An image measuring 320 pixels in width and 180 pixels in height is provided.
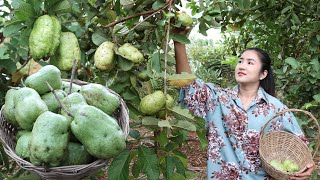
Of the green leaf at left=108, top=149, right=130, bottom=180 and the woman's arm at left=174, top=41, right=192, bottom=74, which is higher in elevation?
the woman's arm at left=174, top=41, right=192, bottom=74

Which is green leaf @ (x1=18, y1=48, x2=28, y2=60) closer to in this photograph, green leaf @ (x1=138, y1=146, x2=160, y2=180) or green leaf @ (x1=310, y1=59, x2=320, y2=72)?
green leaf @ (x1=138, y1=146, x2=160, y2=180)

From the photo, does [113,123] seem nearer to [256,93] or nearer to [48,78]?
[48,78]

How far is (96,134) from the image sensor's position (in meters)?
1.16

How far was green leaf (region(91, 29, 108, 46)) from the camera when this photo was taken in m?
1.79

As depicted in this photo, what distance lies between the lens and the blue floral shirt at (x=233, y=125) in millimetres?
2168

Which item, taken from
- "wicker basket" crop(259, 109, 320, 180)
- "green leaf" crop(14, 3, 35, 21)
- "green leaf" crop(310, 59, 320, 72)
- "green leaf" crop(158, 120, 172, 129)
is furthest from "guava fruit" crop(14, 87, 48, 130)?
"green leaf" crop(310, 59, 320, 72)

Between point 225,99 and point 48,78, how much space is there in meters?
1.12

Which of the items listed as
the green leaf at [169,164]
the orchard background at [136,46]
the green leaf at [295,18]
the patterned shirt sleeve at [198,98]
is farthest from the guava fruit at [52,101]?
the green leaf at [295,18]

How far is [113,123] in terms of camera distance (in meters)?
1.21

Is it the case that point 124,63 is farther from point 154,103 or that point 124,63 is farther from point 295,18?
point 295,18

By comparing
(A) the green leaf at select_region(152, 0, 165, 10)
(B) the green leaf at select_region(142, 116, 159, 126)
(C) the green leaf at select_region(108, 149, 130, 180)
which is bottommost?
(C) the green leaf at select_region(108, 149, 130, 180)

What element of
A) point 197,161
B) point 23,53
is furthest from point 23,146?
point 197,161

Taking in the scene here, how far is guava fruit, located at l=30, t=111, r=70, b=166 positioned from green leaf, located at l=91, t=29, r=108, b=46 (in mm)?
677

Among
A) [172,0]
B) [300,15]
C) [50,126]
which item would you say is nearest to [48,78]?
[50,126]
